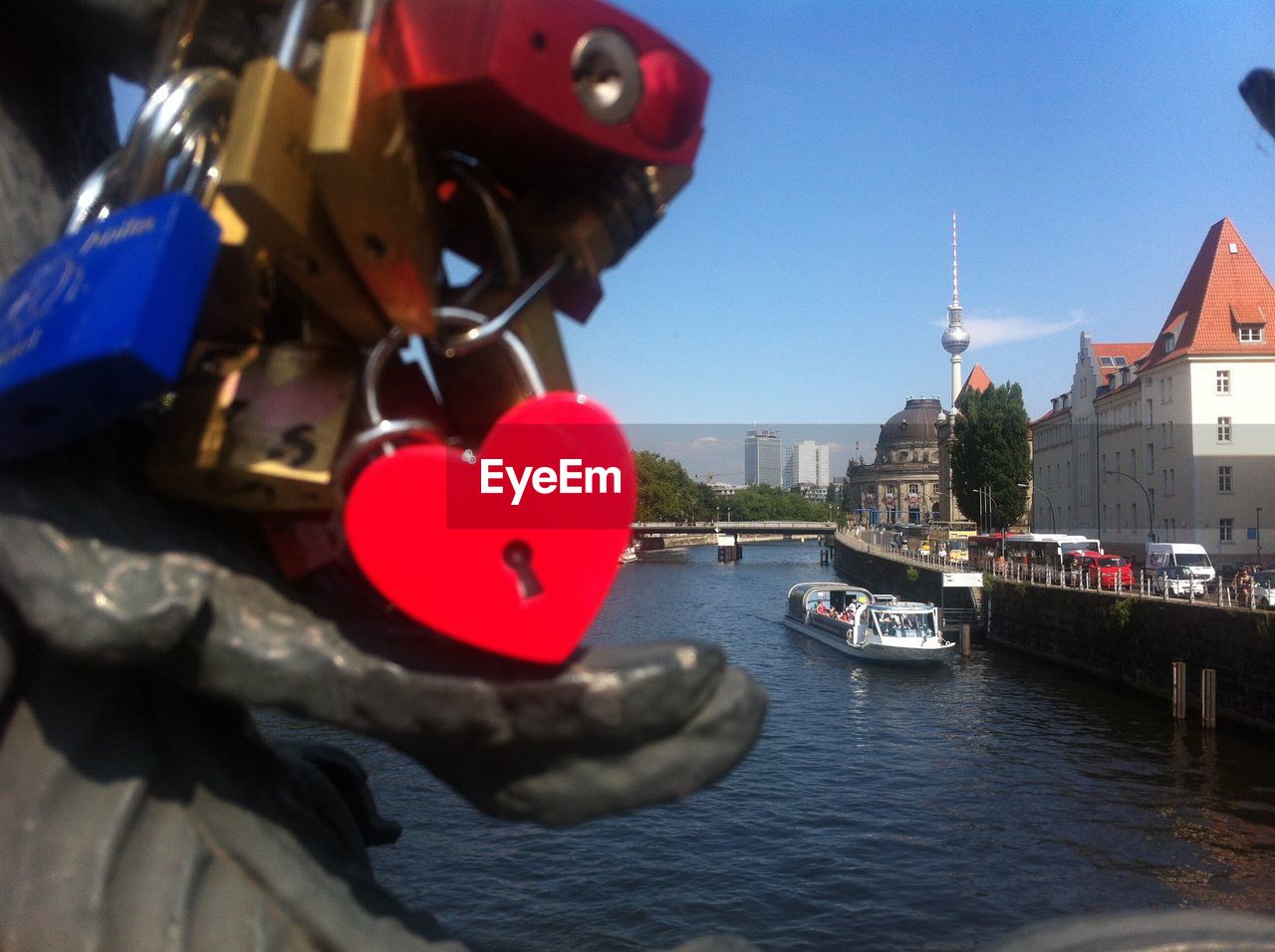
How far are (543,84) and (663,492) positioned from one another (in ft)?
291

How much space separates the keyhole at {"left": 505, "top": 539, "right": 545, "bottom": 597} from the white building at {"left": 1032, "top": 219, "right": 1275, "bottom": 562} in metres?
41.5

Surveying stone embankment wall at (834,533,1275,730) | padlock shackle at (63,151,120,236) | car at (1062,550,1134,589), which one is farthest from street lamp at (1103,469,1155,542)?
padlock shackle at (63,151,120,236)

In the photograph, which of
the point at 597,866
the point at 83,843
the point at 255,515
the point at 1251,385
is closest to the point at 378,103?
the point at 255,515

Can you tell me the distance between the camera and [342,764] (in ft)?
11.6

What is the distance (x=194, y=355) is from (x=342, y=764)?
5.35 ft

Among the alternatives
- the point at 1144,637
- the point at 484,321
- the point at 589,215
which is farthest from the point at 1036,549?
the point at 484,321

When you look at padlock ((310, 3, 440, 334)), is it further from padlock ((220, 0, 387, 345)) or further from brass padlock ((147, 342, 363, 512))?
brass padlock ((147, 342, 363, 512))

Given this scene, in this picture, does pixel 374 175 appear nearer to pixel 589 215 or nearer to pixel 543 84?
pixel 543 84

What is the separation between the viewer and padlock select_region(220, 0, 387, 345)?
6.71 ft

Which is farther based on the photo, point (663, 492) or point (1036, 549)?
point (663, 492)

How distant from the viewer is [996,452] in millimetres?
57938

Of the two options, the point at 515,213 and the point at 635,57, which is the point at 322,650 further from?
the point at 635,57

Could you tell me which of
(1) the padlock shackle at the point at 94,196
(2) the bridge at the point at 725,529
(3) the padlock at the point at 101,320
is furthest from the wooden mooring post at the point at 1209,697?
(2) the bridge at the point at 725,529

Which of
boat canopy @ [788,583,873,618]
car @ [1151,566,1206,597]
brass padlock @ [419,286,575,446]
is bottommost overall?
boat canopy @ [788,583,873,618]
